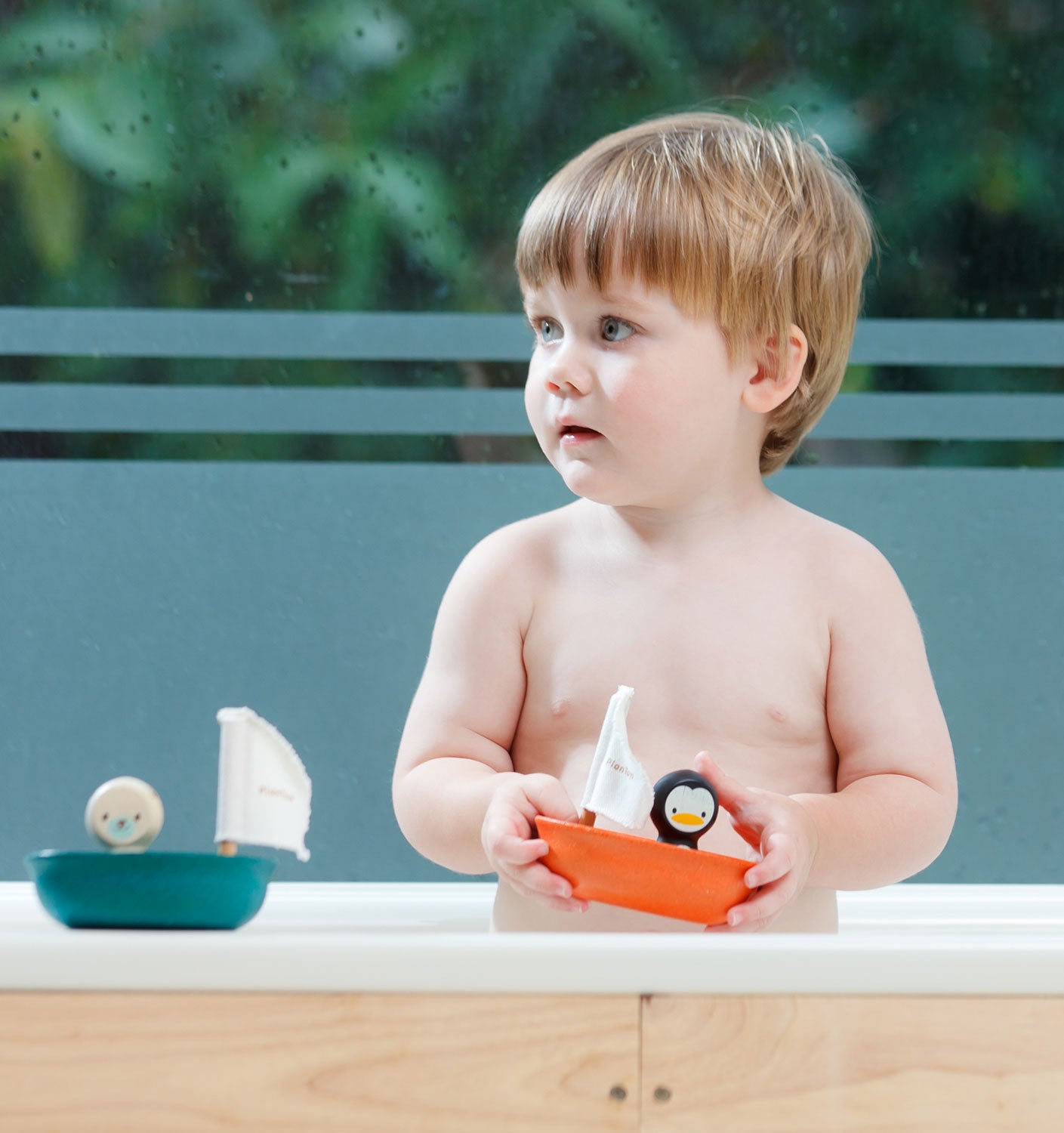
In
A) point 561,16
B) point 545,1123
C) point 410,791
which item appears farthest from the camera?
point 561,16

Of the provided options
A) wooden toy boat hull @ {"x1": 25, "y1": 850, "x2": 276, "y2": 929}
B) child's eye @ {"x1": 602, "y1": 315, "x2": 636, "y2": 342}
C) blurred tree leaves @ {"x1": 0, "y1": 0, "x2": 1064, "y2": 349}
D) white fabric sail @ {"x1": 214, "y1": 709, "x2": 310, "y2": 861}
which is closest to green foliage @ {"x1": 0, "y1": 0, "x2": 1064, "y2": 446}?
blurred tree leaves @ {"x1": 0, "y1": 0, "x2": 1064, "y2": 349}

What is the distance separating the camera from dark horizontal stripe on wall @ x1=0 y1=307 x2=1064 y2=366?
144cm

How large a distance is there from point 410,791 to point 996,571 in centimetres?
86

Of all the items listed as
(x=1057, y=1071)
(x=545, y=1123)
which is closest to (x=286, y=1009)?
(x=545, y=1123)

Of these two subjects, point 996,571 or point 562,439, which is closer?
point 562,439

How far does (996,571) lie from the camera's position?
1.46 metres

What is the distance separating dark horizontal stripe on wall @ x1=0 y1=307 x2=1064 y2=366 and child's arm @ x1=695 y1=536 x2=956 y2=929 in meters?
0.58

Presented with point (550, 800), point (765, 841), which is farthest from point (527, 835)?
point (765, 841)

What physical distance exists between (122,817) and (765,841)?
0.32m

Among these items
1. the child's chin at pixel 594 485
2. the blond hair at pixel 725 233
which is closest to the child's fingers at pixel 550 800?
the child's chin at pixel 594 485

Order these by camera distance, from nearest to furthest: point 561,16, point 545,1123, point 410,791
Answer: point 545,1123, point 410,791, point 561,16

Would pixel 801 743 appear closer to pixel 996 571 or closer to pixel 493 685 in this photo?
pixel 493 685

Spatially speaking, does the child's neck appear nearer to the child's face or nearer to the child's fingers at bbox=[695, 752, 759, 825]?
the child's face

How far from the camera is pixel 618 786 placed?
654 millimetres
